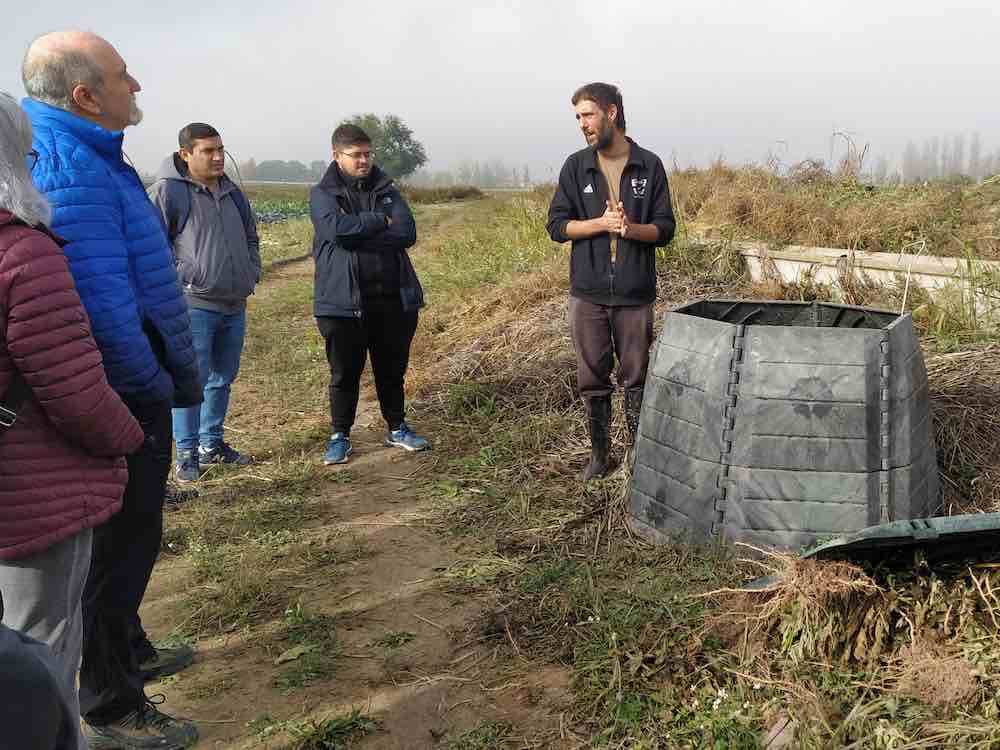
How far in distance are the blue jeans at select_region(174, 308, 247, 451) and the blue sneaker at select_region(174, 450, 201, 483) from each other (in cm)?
4

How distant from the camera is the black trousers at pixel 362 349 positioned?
475 centimetres

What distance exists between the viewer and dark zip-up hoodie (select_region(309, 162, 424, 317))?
4.54m

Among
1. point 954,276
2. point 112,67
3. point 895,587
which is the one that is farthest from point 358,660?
point 954,276

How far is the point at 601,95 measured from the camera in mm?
3939

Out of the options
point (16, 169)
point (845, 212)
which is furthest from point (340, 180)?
point (845, 212)

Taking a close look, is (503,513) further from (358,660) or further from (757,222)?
(757,222)

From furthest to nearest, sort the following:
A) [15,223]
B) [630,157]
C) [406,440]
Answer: [406,440]
[630,157]
[15,223]

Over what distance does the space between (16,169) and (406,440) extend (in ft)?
11.8

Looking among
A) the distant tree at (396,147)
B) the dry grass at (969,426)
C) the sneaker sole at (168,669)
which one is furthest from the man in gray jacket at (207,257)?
the distant tree at (396,147)

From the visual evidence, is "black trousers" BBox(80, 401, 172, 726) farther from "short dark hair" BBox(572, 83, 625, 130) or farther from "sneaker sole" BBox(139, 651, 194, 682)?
"short dark hair" BBox(572, 83, 625, 130)

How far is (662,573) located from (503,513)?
3.61 ft

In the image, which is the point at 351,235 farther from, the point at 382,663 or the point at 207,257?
the point at 382,663

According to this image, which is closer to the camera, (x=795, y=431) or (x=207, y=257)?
(x=795, y=431)

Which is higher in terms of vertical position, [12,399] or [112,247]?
[112,247]
